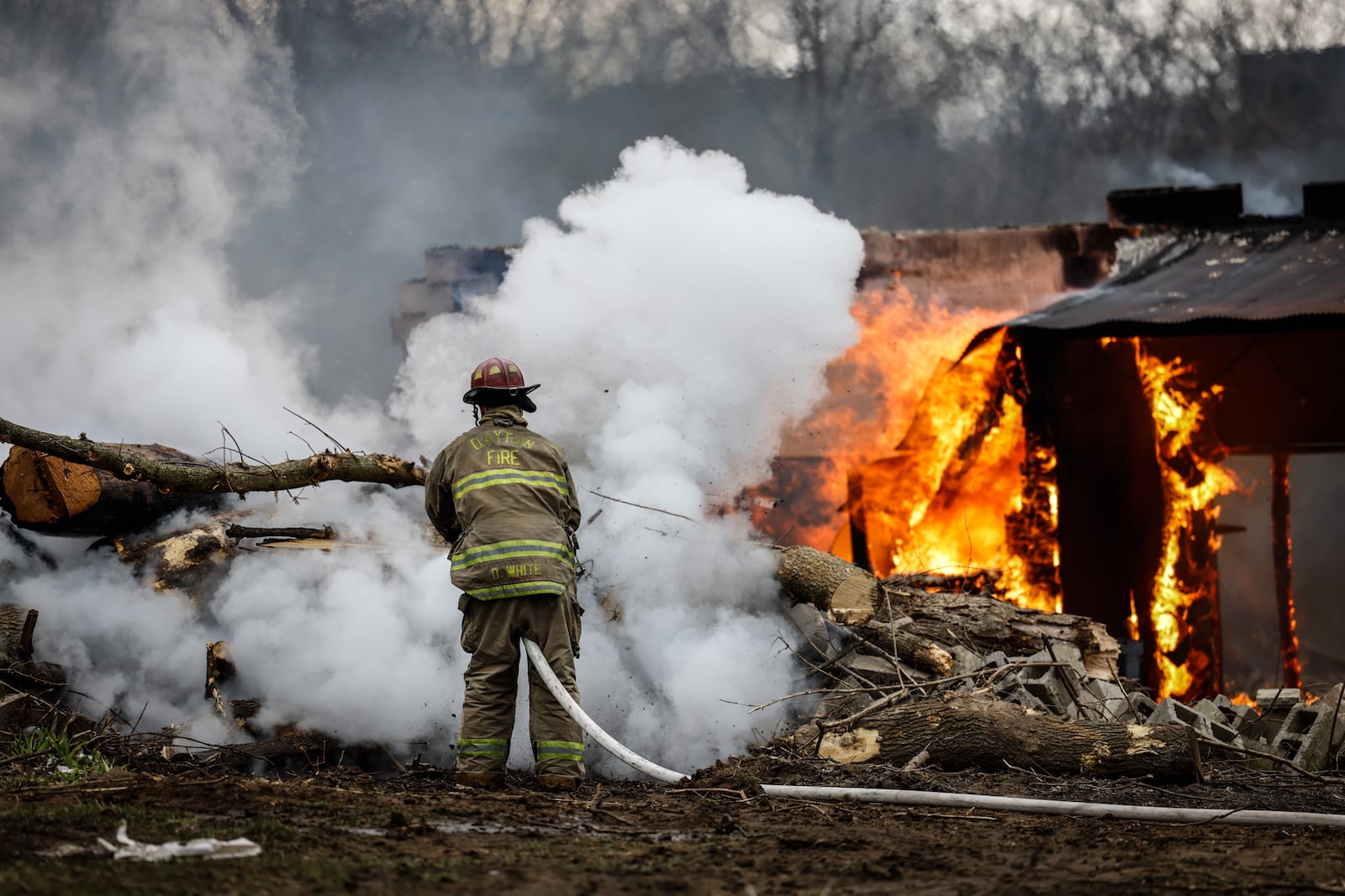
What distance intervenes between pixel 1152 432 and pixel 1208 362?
0.87 m

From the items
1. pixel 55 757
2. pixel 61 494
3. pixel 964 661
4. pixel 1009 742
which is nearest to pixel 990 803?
pixel 1009 742

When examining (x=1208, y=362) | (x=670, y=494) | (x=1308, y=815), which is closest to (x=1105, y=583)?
(x=1208, y=362)

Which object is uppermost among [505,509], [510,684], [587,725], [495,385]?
[495,385]

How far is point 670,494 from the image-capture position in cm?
719

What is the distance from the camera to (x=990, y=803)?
440 cm

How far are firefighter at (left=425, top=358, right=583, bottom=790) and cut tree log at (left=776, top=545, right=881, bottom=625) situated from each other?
7.05ft

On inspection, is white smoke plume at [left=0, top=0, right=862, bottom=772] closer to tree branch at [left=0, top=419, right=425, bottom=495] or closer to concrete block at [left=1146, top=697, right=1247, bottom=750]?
tree branch at [left=0, top=419, right=425, bottom=495]

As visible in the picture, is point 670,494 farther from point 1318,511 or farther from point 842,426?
point 1318,511

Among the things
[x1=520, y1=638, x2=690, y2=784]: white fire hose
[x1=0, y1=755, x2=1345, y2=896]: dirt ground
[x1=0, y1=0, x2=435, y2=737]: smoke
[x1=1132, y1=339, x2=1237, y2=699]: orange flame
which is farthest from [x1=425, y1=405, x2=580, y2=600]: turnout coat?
[x1=1132, y1=339, x2=1237, y2=699]: orange flame

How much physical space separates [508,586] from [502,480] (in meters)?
0.51

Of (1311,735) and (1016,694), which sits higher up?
(1016,694)

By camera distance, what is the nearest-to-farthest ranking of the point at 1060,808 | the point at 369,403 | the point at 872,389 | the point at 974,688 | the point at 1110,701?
the point at 1060,808 < the point at 974,688 < the point at 1110,701 < the point at 369,403 < the point at 872,389

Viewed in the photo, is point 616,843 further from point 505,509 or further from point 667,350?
point 667,350

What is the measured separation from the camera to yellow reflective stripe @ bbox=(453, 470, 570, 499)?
5.30 meters
